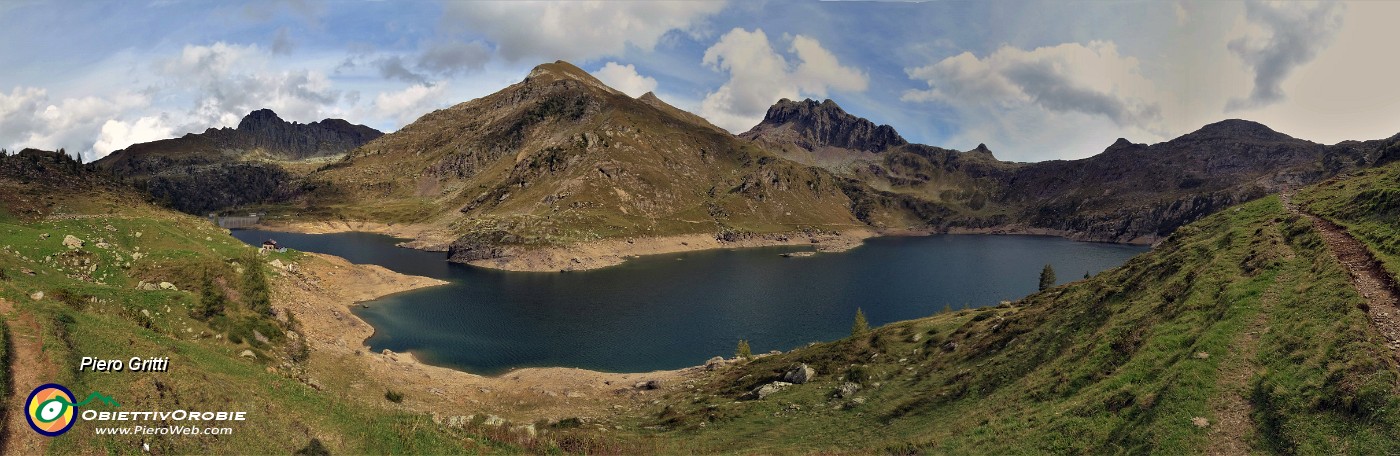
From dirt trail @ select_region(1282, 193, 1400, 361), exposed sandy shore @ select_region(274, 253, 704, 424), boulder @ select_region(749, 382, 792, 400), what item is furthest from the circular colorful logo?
dirt trail @ select_region(1282, 193, 1400, 361)

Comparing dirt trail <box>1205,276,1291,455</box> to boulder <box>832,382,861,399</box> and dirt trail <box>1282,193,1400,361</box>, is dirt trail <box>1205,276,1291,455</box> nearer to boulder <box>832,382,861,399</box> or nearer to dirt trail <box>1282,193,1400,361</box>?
dirt trail <box>1282,193,1400,361</box>

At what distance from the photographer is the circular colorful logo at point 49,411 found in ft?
50.8

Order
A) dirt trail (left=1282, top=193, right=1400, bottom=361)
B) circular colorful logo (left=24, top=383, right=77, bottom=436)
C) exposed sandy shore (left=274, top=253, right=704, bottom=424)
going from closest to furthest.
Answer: circular colorful logo (left=24, top=383, right=77, bottom=436) → dirt trail (left=1282, top=193, right=1400, bottom=361) → exposed sandy shore (left=274, top=253, right=704, bottom=424)

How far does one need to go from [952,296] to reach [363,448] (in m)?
130

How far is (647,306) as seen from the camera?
4289 inches

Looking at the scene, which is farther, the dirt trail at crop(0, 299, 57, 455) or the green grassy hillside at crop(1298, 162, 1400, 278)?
the green grassy hillside at crop(1298, 162, 1400, 278)

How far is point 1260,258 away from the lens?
2972cm

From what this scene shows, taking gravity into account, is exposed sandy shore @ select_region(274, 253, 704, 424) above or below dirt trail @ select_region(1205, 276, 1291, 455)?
below

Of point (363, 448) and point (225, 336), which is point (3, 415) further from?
point (225, 336)

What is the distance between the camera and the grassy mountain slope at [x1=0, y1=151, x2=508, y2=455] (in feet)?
57.8

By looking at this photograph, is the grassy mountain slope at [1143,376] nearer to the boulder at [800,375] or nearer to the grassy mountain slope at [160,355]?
the boulder at [800,375]

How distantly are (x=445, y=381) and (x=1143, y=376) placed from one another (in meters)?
60.6

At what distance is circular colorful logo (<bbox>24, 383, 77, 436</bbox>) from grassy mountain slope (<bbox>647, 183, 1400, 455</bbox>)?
25.5m

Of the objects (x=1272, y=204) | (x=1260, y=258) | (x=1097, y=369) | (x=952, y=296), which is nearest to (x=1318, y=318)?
(x=1097, y=369)
